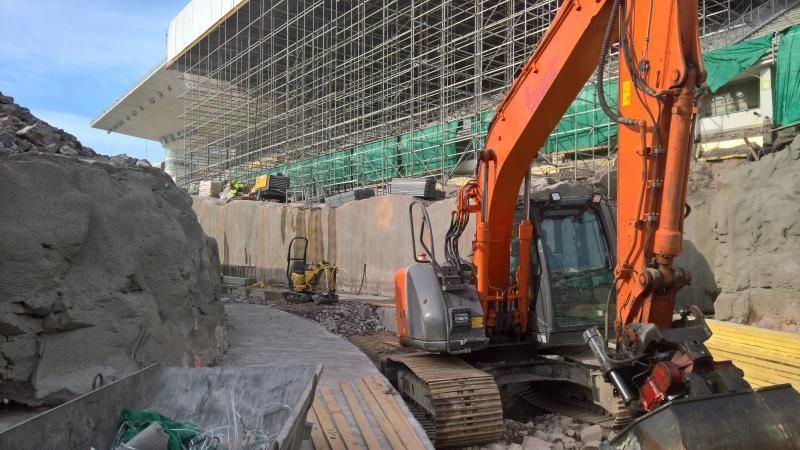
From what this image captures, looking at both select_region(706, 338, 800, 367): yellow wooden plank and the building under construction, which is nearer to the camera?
select_region(706, 338, 800, 367): yellow wooden plank

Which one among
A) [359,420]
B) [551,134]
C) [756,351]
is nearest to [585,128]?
[551,134]

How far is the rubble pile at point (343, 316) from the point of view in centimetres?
1070

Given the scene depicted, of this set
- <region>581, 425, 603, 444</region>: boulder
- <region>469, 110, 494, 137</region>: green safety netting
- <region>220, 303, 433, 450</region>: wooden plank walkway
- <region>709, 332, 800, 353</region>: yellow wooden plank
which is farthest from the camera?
<region>469, 110, 494, 137</region>: green safety netting

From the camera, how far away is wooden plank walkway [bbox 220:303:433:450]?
14.5 ft

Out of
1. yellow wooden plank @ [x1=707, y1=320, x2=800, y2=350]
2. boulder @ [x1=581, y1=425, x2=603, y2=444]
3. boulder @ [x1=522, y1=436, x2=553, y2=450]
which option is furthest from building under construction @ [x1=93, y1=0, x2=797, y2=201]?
boulder @ [x1=522, y1=436, x2=553, y2=450]

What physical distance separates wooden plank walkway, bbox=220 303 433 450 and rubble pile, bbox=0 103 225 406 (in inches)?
52.5

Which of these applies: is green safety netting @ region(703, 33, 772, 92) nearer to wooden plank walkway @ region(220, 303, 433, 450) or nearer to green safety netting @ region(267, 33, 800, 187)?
green safety netting @ region(267, 33, 800, 187)

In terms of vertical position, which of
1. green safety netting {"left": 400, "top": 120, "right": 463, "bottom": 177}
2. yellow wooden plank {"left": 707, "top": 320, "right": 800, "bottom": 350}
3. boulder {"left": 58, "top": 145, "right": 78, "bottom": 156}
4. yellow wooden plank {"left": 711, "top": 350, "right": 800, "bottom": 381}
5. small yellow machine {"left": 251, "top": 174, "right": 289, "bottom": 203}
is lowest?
yellow wooden plank {"left": 711, "top": 350, "right": 800, "bottom": 381}

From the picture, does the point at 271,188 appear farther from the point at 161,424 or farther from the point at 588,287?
the point at 161,424

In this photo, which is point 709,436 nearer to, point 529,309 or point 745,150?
point 529,309

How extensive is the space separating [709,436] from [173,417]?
3.20 metres

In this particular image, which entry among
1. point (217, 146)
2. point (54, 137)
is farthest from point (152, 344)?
point (217, 146)

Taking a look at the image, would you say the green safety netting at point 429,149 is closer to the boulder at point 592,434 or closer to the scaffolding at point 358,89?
the scaffolding at point 358,89

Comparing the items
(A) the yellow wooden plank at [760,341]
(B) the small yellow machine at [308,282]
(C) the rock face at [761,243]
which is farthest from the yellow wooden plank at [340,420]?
(B) the small yellow machine at [308,282]
